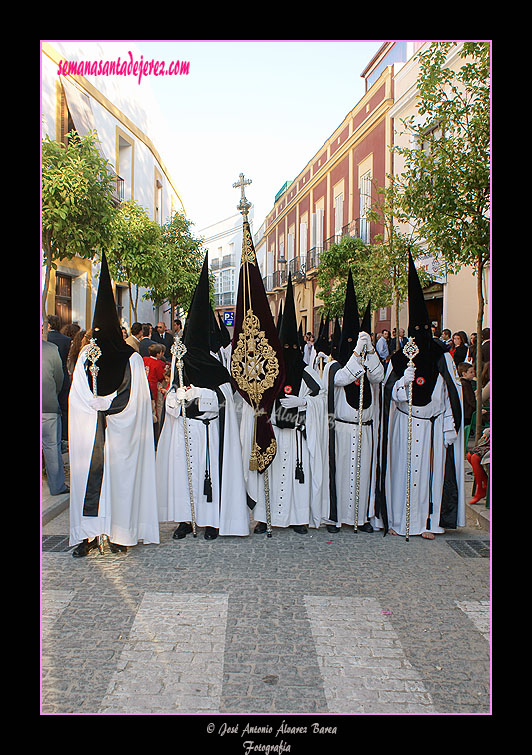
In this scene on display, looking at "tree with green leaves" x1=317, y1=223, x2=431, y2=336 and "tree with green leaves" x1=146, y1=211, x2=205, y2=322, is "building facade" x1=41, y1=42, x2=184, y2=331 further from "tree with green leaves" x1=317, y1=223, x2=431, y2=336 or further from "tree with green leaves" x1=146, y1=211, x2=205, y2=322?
"tree with green leaves" x1=317, y1=223, x2=431, y2=336

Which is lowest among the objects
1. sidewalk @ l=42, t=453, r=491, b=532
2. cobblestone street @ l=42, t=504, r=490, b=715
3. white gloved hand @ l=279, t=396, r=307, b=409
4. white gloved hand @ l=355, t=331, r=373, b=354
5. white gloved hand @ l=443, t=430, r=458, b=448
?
cobblestone street @ l=42, t=504, r=490, b=715

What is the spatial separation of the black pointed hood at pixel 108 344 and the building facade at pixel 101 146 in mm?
4141

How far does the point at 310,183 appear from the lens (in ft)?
101

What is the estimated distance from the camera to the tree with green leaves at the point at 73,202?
7418 mm

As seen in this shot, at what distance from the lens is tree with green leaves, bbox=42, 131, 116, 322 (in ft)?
24.3

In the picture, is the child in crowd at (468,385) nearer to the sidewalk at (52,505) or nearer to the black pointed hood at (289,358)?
the black pointed hood at (289,358)

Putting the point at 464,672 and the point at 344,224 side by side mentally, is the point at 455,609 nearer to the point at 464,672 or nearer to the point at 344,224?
the point at 464,672

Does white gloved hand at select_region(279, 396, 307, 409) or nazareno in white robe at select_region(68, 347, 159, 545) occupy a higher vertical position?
white gloved hand at select_region(279, 396, 307, 409)

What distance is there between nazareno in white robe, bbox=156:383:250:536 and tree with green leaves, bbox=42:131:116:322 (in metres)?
2.55

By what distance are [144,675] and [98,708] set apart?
0.35 m

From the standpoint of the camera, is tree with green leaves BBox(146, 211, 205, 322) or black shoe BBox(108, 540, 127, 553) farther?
tree with green leaves BBox(146, 211, 205, 322)

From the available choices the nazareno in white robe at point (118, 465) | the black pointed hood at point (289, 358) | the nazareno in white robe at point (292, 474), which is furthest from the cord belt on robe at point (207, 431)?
the black pointed hood at point (289, 358)

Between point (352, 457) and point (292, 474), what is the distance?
2.14ft

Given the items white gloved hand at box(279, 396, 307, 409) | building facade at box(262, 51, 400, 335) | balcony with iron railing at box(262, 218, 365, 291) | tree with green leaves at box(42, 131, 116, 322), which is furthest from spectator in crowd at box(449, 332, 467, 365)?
balcony with iron railing at box(262, 218, 365, 291)
